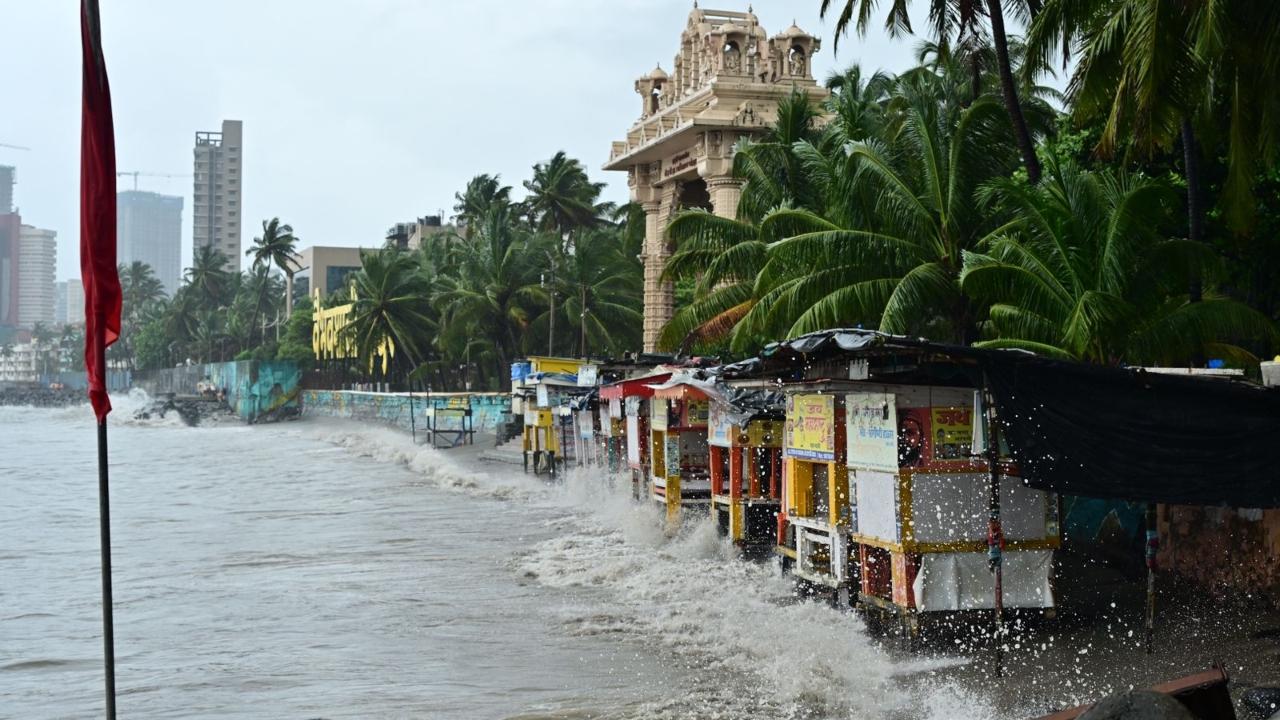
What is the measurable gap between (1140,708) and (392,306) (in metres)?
69.2

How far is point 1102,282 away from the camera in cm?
1484

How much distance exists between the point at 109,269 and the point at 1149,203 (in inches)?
473

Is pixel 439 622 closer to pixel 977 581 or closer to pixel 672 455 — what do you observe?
pixel 672 455

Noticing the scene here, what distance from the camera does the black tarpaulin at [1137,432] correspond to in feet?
32.1

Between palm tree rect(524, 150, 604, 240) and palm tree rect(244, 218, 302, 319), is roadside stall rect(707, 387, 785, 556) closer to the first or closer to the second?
palm tree rect(524, 150, 604, 240)

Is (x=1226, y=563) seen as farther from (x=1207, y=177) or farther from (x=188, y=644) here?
(x=188, y=644)

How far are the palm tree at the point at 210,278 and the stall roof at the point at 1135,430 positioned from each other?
453 ft

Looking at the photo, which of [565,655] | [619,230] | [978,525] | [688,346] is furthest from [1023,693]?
[619,230]

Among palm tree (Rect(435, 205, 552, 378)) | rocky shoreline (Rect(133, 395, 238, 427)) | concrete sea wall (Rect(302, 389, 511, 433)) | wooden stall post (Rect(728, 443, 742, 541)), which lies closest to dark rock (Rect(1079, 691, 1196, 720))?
wooden stall post (Rect(728, 443, 742, 541))

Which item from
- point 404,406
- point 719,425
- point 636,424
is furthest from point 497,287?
point 719,425

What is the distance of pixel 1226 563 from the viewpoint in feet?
38.9

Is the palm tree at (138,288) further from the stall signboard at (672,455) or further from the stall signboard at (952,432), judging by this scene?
the stall signboard at (952,432)

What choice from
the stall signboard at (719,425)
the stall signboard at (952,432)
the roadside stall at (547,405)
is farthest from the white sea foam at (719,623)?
the roadside stall at (547,405)

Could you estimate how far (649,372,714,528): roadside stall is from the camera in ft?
63.6
